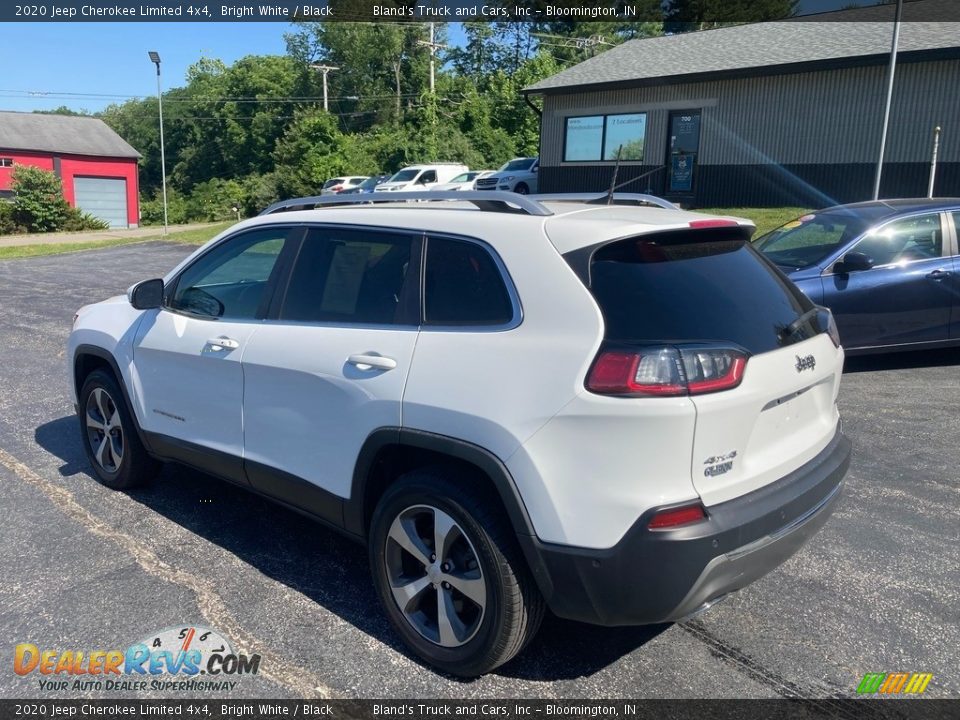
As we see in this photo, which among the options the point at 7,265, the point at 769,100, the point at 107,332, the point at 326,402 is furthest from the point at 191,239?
the point at 326,402

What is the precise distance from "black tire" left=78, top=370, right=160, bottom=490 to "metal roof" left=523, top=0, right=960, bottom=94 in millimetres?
19246

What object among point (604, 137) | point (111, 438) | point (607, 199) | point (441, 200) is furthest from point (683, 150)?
point (441, 200)

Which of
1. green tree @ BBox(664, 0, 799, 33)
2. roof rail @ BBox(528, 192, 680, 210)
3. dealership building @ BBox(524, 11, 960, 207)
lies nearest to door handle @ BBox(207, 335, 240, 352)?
roof rail @ BBox(528, 192, 680, 210)

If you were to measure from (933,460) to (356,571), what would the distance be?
3.85 meters

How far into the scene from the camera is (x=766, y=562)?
2.92 meters

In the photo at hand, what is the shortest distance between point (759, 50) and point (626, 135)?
4333 millimetres

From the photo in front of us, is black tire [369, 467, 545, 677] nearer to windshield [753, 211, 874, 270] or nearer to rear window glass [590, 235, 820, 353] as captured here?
rear window glass [590, 235, 820, 353]

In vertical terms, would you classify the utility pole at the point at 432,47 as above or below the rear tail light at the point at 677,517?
above

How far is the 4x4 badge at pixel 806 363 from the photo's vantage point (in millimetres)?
3121

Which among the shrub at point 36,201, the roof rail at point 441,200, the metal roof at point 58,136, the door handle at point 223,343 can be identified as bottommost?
the shrub at point 36,201

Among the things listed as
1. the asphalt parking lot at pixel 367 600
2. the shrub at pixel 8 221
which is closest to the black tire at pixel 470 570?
the asphalt parking lot at pixel 367 600

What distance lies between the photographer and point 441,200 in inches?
148

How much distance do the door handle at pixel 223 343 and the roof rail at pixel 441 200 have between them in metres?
0.71

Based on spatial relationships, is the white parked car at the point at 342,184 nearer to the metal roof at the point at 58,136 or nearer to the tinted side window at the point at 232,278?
the metal roof at the point at 58,136
